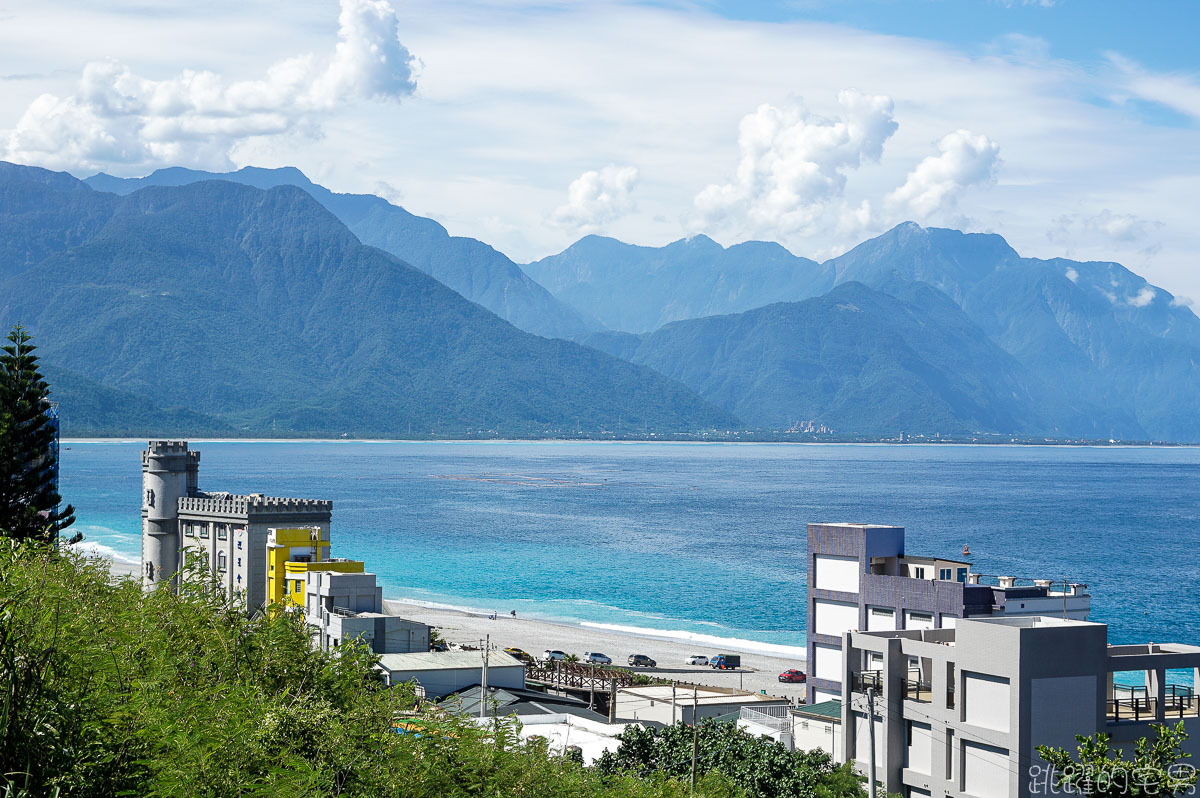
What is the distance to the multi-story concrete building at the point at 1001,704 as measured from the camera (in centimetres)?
2684

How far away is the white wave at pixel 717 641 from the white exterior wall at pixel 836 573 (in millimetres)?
37709

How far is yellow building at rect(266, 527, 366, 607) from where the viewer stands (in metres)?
57.2

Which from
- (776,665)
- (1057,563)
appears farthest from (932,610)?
(1057,563)

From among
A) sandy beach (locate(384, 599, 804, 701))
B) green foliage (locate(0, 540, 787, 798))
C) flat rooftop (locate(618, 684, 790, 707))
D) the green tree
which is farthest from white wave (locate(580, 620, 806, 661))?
the green tree

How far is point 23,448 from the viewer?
154 ft

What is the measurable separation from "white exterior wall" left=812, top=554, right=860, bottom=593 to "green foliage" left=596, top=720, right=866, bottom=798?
35.3ft

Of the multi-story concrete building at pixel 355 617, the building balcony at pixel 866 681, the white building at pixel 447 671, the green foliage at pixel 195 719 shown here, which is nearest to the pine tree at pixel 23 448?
the multi-story concrete building at pixel 355 617

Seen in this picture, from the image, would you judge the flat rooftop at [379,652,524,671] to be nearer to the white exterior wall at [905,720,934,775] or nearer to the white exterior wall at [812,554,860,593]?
the white exterior wall at [812,554,860,593]

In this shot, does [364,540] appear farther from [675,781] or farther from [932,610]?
[675,781]

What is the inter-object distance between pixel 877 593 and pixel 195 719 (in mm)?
30665

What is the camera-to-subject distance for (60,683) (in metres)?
13.6

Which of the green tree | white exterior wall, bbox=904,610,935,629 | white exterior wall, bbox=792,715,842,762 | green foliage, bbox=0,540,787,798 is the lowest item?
white exterior wall, bbox=792,715,842,762

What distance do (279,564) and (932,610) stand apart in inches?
1263

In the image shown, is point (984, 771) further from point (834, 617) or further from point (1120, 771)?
point (834, 617)
